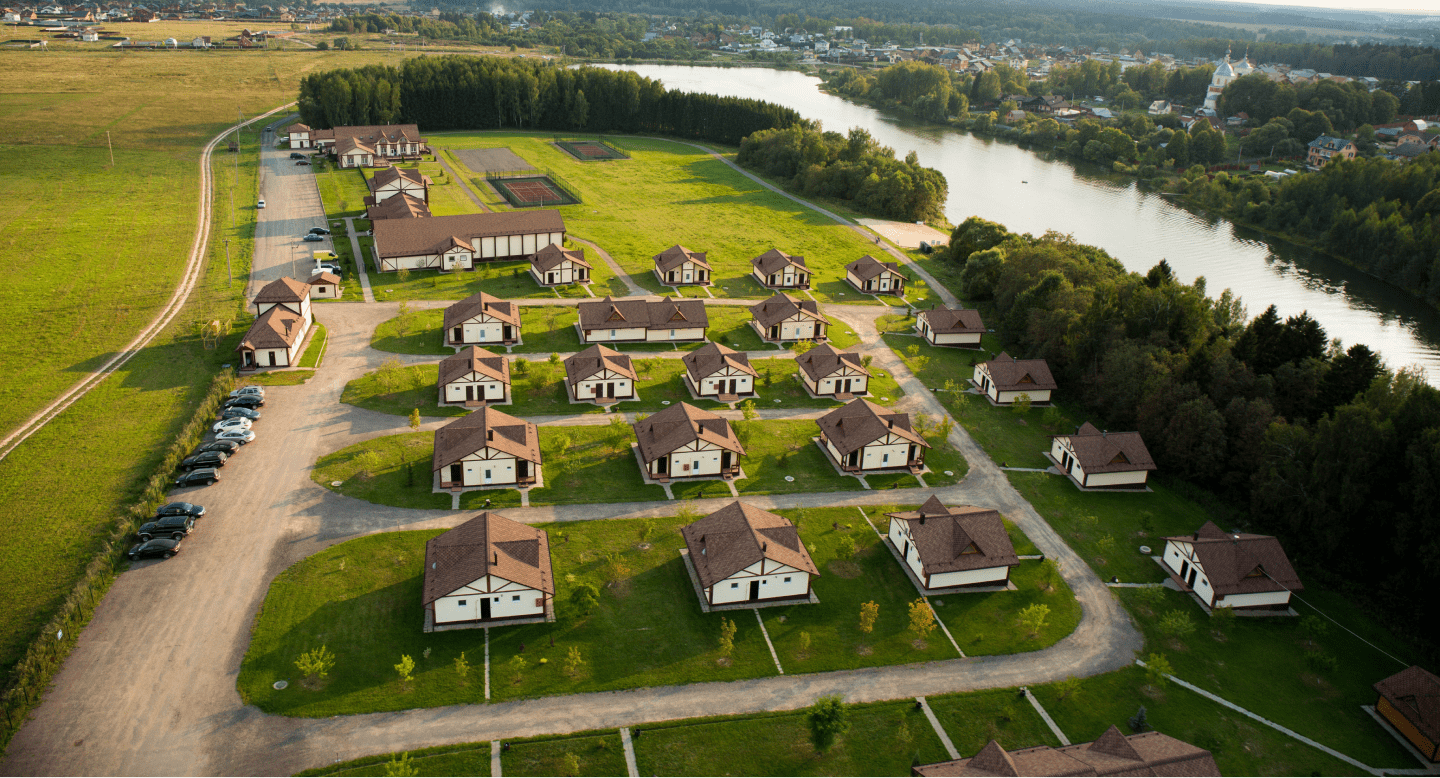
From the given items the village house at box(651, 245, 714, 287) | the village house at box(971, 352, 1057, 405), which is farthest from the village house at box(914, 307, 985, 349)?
the village house at box(651, 245, 714, 287)

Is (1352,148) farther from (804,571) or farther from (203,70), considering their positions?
(203,70)

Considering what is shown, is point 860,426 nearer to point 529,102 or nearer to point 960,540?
point 960,540

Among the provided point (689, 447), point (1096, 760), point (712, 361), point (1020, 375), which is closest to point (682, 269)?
point (712, 361)

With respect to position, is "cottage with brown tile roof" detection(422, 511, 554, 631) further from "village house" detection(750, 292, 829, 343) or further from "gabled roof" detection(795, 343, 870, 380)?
"village house" detection(750, 292, 829, 343)

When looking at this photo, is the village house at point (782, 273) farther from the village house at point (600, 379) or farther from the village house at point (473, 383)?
the village house at point (473, 383)

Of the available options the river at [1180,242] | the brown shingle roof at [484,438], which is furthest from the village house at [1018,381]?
the river at [1180,242]
